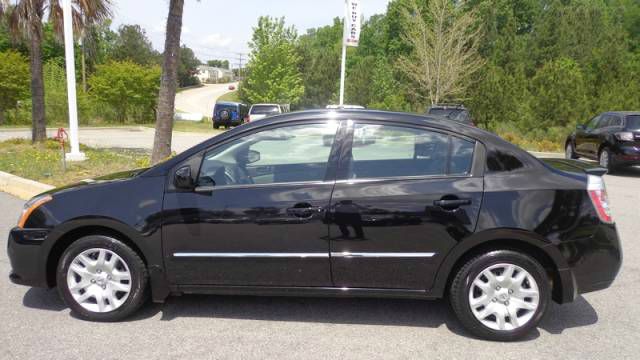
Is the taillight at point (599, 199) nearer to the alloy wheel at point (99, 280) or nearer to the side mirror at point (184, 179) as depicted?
the side mirror at point (184, 179)

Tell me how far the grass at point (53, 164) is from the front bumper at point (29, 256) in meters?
5.27

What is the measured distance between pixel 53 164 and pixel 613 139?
1295 cm

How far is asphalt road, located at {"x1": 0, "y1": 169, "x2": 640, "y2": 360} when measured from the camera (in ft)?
10.5

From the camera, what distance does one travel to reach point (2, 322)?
3.58 meters

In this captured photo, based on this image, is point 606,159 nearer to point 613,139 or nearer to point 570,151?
point 613,139

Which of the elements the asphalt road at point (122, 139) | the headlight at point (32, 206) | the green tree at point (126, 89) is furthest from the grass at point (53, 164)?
the green tree at point (126, 89)

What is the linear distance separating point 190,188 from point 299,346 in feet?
4.45

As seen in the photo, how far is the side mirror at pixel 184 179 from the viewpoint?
346 centimetres

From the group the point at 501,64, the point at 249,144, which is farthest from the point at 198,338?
the point at 501,64

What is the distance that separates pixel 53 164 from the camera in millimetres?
10594

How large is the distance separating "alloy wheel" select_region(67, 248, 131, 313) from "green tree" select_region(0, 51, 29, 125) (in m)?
32.4

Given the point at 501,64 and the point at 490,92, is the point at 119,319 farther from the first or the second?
the point at 501,64

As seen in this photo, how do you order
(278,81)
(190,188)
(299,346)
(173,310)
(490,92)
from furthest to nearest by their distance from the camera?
(278,81) → (490,92) → (173,310) → (190,188) → (299,346)

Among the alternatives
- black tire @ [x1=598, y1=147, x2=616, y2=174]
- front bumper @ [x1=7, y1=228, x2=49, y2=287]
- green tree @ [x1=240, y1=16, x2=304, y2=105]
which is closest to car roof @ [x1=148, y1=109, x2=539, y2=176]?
front bumper @ [x1=7, y1=228, x2=49, y2=287]
